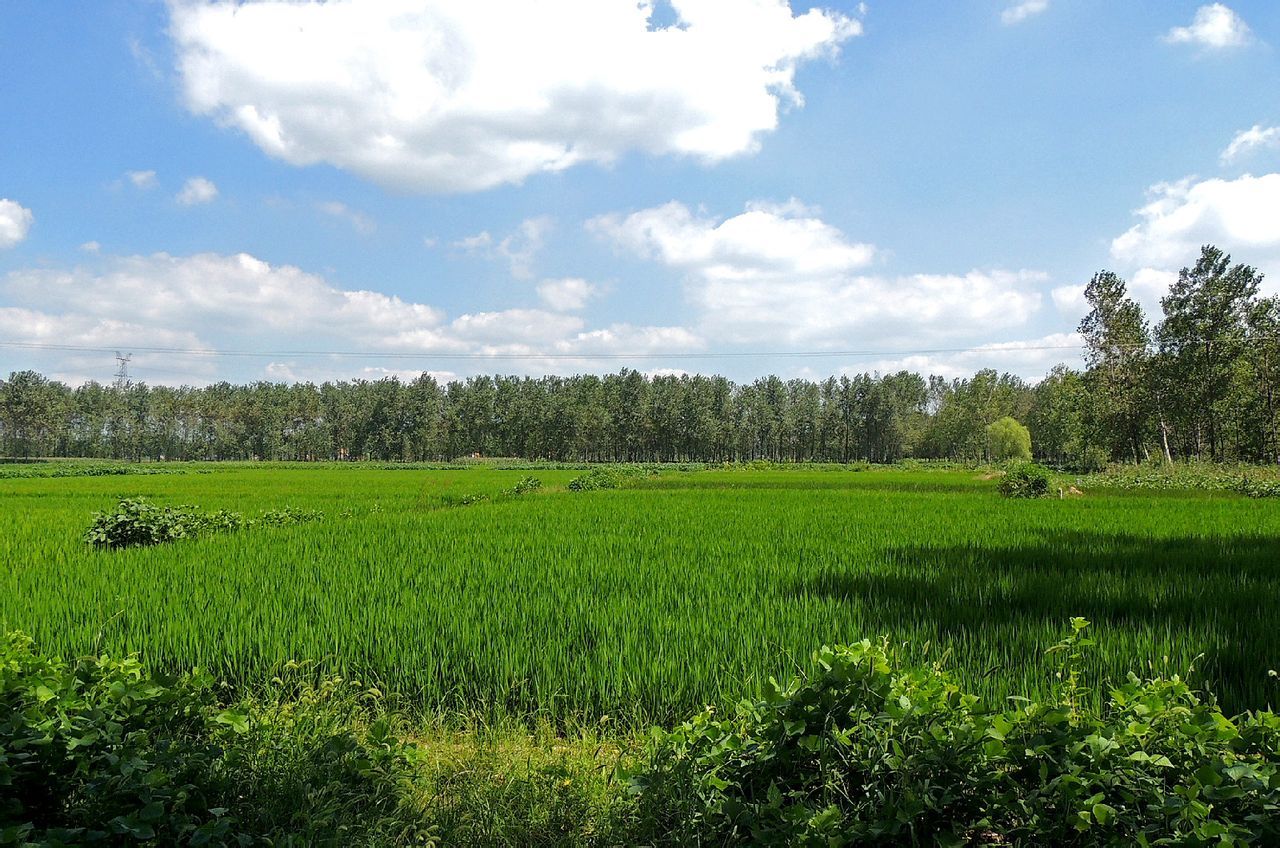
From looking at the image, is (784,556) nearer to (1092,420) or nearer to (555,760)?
(555,760)

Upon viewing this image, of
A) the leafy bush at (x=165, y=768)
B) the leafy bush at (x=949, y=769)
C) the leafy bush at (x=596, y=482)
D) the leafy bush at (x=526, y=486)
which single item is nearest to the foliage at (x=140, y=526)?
the leafy bush at (x=165, y=768)

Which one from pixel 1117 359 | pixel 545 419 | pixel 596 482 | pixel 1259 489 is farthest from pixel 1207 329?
pixel 545 419

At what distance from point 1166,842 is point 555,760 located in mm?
2680

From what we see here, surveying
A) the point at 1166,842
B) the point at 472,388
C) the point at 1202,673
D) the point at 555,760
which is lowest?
the point at 555,760

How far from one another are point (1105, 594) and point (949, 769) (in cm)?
485

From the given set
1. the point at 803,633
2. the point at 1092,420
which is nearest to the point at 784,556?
the point at 803,633

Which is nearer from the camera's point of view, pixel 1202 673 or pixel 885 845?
pixel 885 845

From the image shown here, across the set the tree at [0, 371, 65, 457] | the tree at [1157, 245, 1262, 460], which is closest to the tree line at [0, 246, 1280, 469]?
the tree at [0, 371, 65, 457]

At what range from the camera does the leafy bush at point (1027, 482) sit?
19828 mm

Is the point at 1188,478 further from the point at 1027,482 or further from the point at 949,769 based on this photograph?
the point at 949,769

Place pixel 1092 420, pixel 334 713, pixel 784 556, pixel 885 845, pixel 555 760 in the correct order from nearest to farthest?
pixel 885 845 < pixel 555 760 < pixel 334 713 < pixel 784 556 < pixel 1092 420

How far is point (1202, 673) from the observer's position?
3.97 m

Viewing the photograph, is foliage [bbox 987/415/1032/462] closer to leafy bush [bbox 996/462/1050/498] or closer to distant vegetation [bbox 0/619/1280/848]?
leafy bush [bbox 996/462/1050/498]

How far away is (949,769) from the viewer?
236 centimetres
